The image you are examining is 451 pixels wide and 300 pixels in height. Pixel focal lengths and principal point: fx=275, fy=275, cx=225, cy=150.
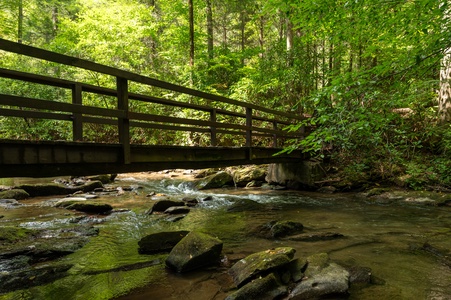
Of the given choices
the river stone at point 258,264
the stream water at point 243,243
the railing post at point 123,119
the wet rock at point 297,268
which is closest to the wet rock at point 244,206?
the stream water at point 243,243

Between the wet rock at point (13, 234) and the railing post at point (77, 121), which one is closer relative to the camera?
the railing post at point (77, 121)

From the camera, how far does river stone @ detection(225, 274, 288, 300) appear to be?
9.55 feet

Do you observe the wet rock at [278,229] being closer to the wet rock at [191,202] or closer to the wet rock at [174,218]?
the wet rock at [174,218]

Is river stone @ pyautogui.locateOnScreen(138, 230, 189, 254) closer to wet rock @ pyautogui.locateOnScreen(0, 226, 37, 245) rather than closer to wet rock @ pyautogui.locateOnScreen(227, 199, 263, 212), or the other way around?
wet rock @ pyautogui.locateOnScreen(0, 226, 37, 245)

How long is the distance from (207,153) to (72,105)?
3510 millimetres

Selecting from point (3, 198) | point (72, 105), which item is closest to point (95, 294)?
point (72, 105)

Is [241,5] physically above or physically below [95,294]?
above

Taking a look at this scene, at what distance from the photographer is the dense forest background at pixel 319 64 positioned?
3609mm

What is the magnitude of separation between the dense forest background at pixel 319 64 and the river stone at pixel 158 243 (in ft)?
8.90

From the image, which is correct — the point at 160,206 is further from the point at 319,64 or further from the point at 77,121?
the point at 319,64

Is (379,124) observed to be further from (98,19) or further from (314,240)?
(98,19)

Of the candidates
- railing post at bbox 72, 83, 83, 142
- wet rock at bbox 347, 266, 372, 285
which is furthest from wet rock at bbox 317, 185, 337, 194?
railing post at bbox 72, 83, 83, 142

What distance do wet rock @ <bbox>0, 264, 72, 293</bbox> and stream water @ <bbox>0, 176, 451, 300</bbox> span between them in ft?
0.43

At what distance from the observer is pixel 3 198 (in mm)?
8922
